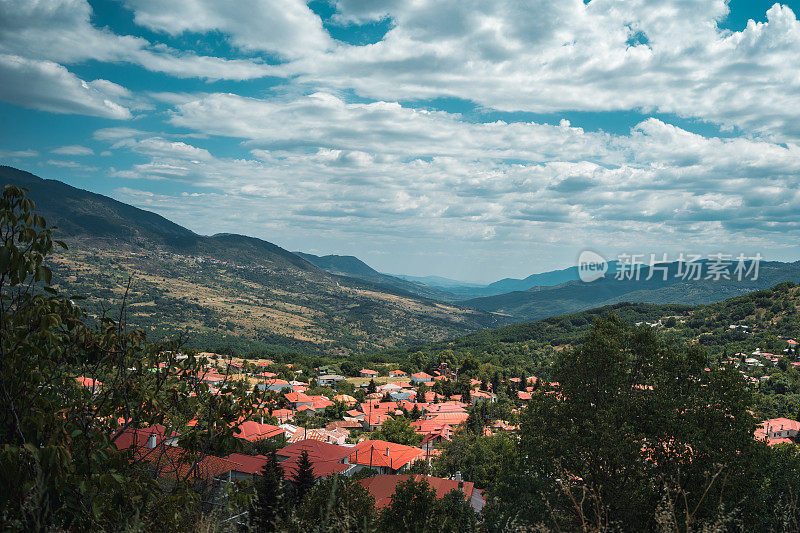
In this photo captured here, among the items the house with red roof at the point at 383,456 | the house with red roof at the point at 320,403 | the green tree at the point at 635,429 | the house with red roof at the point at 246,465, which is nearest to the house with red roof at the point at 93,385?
the green tree at the point at 635,429

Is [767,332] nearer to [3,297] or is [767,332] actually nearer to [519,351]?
[519,351]

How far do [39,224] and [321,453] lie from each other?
77.3 ft

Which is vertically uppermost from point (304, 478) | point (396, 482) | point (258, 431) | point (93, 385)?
point (93, 385)

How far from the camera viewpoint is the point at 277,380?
2640 inches

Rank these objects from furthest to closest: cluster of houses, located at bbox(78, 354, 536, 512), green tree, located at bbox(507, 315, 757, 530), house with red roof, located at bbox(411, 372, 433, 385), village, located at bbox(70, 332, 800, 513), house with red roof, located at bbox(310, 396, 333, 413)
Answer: house with red roof, located at bbox(411, 372, 433, 385) < house with red roof, located at bbox(310, 396, 333, 413) < green tree, located at bbox(507, 315, 757, 530) < village, located at bbox(70, 332, 800, 513) < cluster of houses, located at bbox(78, 354, 536, 512)

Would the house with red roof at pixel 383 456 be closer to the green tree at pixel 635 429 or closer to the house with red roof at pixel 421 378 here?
the green tree at pixel 635 429

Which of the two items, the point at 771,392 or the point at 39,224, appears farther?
the point at 771,392

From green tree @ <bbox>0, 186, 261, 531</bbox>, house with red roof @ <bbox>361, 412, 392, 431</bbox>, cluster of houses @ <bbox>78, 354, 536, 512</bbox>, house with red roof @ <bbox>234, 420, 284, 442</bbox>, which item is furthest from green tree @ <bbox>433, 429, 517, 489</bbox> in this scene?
green tree @ <bbox>0, 186, 261, 531</bbox>

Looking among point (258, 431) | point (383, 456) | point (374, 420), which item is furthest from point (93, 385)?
point (374, 420)

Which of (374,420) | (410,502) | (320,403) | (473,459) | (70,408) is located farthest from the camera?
(320,403)

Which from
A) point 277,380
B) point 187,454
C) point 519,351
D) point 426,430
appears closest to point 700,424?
point 187,454

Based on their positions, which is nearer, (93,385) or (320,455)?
(93,385)

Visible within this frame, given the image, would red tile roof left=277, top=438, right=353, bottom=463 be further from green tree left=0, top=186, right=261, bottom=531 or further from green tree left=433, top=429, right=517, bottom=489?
green tree left=0, top=186, right=261, bottom=531

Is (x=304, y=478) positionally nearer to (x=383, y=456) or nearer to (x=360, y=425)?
(x=383, y=456)
